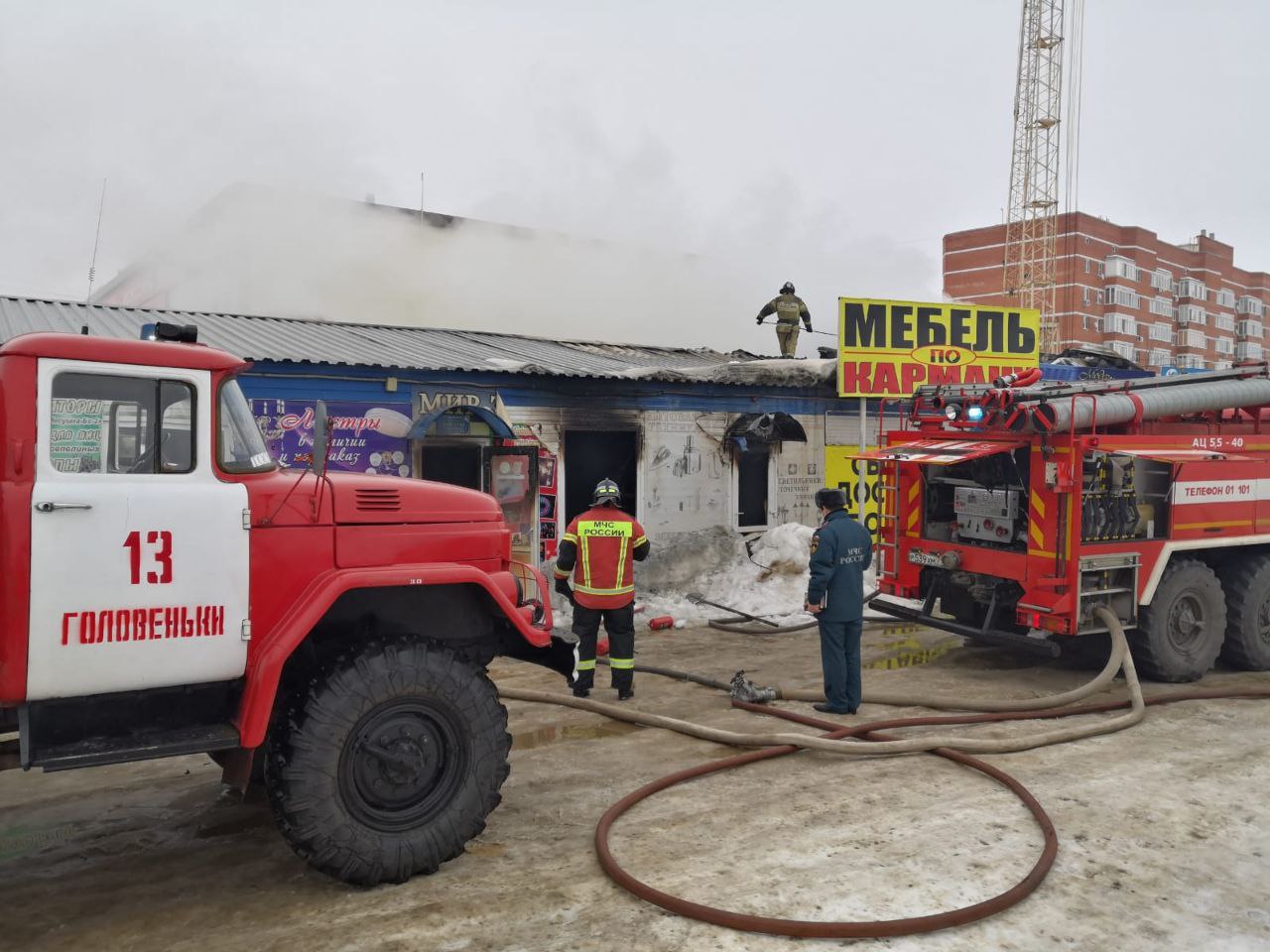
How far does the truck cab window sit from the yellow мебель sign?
35.5ft

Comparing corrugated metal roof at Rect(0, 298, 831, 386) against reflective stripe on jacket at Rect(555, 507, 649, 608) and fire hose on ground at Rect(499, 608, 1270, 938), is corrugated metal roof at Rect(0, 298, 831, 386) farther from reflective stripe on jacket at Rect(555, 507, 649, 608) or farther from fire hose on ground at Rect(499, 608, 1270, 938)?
fire hose on ground at Rect(499, 608, 1270, 938)

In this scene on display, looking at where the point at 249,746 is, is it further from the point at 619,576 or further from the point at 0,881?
the point at 619,576

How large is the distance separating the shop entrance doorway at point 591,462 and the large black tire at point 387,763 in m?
9.26

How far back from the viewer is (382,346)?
12.7m

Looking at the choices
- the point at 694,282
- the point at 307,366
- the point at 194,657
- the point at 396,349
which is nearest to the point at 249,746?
the point at 194,657

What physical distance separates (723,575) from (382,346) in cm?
567

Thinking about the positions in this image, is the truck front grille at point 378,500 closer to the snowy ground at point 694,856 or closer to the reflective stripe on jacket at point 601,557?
the snowy ground at point 694,856

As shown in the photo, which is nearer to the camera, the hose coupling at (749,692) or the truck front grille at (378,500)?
the truck front grille at (378,500)

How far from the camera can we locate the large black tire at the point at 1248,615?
9.09 m

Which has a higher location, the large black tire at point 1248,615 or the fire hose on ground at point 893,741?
the large black tire at point 1248,615

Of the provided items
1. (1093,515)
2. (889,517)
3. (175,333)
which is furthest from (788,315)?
(175,333)

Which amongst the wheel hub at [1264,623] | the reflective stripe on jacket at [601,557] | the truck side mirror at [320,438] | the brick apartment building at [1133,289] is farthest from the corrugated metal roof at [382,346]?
the brick apartment building at [1133,289]

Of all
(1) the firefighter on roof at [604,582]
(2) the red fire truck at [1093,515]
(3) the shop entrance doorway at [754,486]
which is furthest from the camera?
(3) the shop entrance doorway at [754,486]

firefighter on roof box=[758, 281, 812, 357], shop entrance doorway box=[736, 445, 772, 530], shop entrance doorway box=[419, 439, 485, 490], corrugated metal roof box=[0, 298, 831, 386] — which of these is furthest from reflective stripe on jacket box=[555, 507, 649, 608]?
firefighter on roof box=[758, 281, 812, 357]
